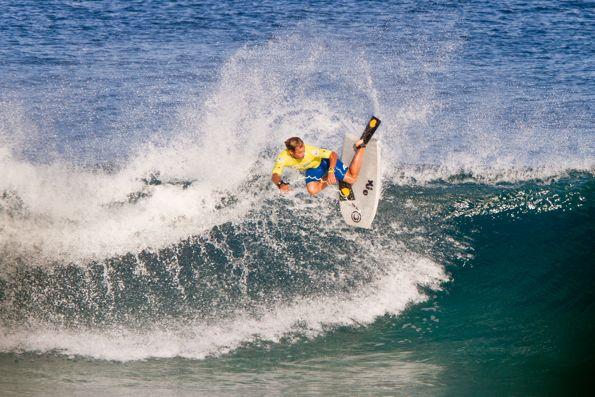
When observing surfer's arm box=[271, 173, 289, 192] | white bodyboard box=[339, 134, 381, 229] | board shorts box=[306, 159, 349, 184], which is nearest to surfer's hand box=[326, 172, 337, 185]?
board shorts box=[306, 159, 349, 184]

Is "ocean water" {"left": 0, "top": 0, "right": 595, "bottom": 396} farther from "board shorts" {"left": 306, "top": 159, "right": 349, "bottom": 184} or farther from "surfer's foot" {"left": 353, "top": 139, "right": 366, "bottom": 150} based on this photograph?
"surfer's foot" {"left": 353, "top": 139, "right": 366, "bottom": 150}

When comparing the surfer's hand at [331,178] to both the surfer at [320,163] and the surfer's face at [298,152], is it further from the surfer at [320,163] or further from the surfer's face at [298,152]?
the surfer's face at [298,152]

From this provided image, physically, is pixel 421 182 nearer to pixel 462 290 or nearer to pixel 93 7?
pixel 462 290

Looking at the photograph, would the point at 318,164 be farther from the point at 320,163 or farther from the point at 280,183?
the point at 280,183

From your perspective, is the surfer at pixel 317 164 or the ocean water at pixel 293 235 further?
the surfer at pixel 317 164

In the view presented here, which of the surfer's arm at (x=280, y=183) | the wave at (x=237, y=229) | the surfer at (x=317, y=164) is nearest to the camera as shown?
the wave at (x=237, y=229)

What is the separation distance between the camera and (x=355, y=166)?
9203 mm

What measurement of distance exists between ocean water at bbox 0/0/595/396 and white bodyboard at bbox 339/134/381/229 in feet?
0.63

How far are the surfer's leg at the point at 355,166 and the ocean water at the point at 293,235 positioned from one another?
2.50 feet

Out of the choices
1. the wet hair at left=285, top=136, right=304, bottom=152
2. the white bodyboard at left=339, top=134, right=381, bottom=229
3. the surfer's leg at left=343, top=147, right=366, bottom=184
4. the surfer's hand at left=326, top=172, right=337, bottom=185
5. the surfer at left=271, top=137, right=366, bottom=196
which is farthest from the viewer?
the white bodyboard at left=339, top=134, right=381, bottom=229

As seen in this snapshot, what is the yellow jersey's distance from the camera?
884 centimetres

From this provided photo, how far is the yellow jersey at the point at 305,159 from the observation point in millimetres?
8836

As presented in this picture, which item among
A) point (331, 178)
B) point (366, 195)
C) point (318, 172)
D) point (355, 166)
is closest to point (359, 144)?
point (355, 166)

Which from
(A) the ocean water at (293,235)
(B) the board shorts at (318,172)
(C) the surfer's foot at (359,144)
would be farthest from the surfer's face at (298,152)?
(A) the ocean water at (293,235)
